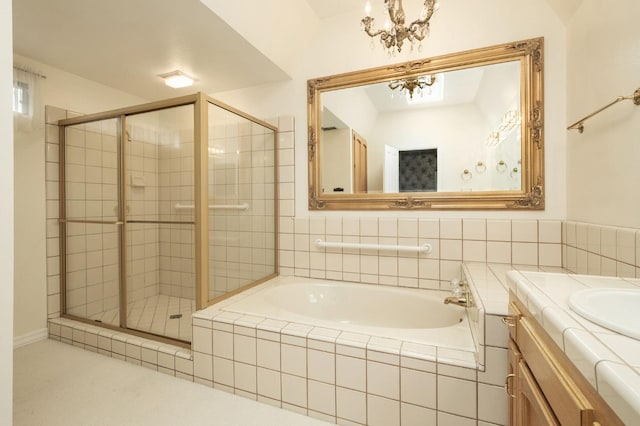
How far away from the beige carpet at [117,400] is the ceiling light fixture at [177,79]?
2173 millimetres

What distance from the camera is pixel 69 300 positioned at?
7.61ft

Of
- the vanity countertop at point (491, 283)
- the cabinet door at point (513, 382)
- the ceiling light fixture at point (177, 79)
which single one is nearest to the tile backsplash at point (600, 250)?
the vanity countertop at point (491, 283)

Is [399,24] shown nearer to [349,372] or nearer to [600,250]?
[600,250]

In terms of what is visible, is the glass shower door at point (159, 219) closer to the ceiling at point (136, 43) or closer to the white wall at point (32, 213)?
the ceiling at point (136, 43)

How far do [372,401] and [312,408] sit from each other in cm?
31

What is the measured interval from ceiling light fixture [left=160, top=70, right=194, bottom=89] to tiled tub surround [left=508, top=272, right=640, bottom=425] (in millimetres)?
2698

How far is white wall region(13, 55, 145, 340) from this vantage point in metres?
2.05

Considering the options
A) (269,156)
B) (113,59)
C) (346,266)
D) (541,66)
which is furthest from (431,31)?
(113,59)

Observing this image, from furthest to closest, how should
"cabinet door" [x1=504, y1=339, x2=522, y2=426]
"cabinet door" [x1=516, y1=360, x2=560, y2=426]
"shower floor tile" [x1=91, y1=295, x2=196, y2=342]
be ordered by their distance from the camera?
1. "shower floor tile" [x1=91, y1=295, x2=196, y2=342]
2. "cabinet door" [x1=504, y1=339, x2=522, y2=426]
3. "cabinet door" [x1=516, y1=360, x2=560, y2=426]

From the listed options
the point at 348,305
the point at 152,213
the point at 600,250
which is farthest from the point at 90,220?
the point at 600,250

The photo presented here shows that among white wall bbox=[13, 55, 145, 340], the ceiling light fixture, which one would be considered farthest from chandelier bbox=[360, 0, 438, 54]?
white wall bbox=[13, 55, 145, 340]

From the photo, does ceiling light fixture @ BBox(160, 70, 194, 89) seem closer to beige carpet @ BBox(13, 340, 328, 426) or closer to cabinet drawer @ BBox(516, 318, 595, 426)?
beige carpet @ BBox(13, 340, 328, 426)

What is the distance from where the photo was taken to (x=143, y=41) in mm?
1896

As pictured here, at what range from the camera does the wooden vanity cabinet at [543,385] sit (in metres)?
0.49
